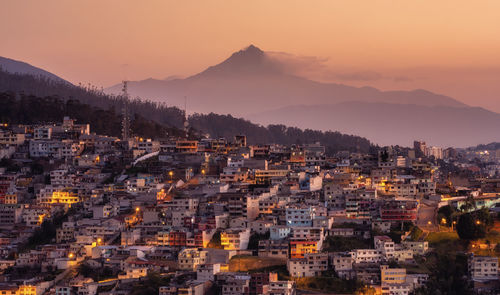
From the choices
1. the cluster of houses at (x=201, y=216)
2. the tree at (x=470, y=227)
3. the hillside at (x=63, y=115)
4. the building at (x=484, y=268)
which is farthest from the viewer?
the hillside at (x=63, y=115)

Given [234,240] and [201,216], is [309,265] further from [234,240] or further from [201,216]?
[201,216]

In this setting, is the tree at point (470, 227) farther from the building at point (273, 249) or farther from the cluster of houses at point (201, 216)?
the building at point (273, 249)

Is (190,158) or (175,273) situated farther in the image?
(190,158)

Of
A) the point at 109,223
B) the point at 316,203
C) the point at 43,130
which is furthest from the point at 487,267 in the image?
the point at 43,130

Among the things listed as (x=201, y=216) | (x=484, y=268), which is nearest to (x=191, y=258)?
(x=201, y=216)

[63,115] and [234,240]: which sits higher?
[63,115]

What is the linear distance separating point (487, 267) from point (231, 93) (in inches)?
3233

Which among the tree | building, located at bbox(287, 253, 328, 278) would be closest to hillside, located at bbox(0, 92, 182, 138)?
building, located at bbox(287, 253, 328, 278)

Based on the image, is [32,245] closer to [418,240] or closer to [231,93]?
[418,240]

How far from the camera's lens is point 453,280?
29.0 m

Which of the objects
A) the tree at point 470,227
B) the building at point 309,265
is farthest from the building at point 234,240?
the tree at point 470,227

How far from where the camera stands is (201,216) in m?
34.2

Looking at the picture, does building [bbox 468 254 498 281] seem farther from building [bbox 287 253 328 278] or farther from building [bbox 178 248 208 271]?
building [bbox 178 248 208 271]

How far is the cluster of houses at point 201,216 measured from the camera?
29188 mm
